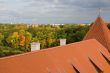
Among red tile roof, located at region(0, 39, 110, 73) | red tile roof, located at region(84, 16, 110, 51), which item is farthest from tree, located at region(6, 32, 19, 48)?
red tile roof, located at region(0, 39, 110, 73)

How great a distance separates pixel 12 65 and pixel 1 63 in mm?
667

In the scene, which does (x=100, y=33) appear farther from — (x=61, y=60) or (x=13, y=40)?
(x=13, y=40)

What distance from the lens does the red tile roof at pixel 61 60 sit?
11.7 m

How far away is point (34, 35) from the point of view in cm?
6750

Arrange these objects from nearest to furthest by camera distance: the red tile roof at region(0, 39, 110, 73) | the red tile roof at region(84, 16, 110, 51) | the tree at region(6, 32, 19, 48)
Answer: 1. the red tile roof at region(0, 39, 110, 73)
2. the red tile roof at region(84, 16, 110, 51)
3. the tree at region(6, 32, 19, 48)

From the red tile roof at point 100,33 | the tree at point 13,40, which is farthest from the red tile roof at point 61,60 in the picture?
the tree at point 13,40

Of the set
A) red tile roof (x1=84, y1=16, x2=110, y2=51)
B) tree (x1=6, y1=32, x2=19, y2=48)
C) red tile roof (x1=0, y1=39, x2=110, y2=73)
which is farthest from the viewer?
tree (x1=6, y1=32, x2=19, y2=48)

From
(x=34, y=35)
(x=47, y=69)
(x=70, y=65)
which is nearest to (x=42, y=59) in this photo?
(x=47, y=69)

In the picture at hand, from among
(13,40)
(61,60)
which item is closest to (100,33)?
(61,60)

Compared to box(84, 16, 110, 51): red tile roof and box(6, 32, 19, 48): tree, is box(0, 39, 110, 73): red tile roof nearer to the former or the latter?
box(84, 16, 110, 51): red tile roof

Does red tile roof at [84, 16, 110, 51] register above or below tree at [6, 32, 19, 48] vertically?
above

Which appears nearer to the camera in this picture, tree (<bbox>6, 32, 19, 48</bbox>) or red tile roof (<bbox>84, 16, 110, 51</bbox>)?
red tile roof (<bbox>84, 16, 110, 51</bbox>)

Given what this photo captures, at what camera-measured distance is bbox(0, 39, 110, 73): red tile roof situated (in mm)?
11678

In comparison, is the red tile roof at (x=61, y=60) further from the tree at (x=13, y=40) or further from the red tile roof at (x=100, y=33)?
the tree at (x=13, y=40)
